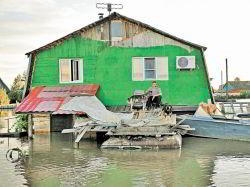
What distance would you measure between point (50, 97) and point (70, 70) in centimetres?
215

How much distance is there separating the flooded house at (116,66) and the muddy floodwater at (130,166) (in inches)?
190

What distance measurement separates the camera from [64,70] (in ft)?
Result: 78.9

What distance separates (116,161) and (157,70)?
9.78m

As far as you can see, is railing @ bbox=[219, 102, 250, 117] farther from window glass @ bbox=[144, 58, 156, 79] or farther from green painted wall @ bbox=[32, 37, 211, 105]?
window glass @ bbox=[144, 58, 156, 79]

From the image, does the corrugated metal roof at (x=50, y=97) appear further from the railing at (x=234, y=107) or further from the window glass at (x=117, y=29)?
the railing at (x=234, y=107)

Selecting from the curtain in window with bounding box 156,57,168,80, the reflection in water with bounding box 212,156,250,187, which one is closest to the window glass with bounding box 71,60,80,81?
the curtain in window with bounding box 156,57,168,80

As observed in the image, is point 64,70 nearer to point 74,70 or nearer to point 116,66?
point 74,70

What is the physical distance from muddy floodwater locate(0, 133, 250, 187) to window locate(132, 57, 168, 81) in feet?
18.0

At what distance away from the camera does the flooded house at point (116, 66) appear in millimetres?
23219

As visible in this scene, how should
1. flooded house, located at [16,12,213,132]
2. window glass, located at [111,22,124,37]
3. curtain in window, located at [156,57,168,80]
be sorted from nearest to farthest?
flooded house, located at [16,12,213,132] < curtain in window, located at [156,57,168,80] < window glass, located at [111,22,124,37]

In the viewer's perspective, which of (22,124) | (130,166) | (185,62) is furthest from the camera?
(22,124)

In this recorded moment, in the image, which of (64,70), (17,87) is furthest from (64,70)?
(17,87)

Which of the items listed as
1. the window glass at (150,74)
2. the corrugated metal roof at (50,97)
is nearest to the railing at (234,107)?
the window glass at (150,74)

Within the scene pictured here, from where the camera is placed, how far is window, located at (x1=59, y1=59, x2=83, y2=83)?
23922 mm
